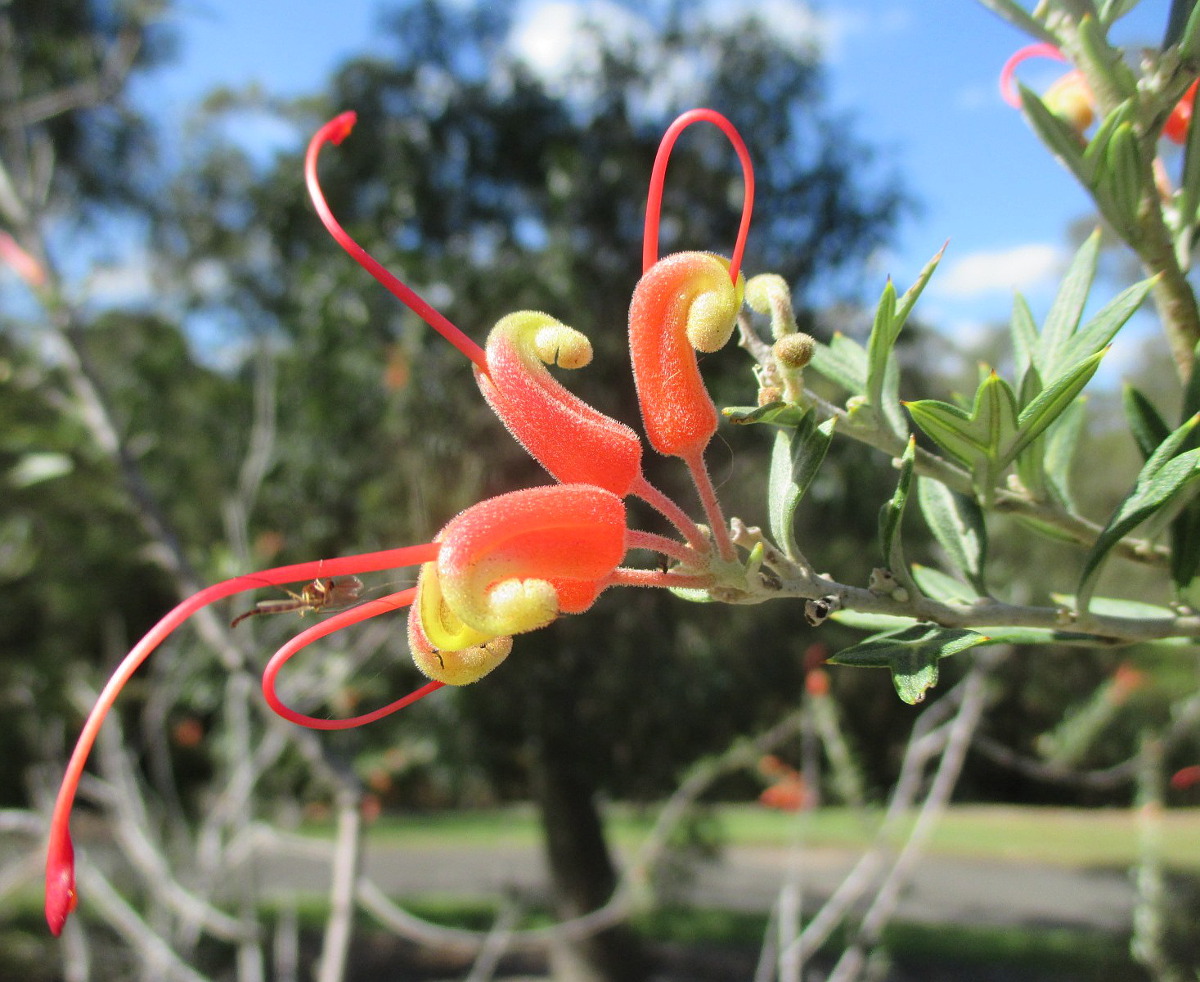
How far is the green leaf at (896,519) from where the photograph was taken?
0.42 m

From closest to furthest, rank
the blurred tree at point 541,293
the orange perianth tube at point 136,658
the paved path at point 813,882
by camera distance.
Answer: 1. the orange perianth tube at point 136,658
2. the blurred tree at point 541,293
3. the paved path at point 813,882

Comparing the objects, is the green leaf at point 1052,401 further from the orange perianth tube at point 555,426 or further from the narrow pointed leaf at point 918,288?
the orange perianth tube at point 555,426

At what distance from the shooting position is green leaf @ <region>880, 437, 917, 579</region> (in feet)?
1.37

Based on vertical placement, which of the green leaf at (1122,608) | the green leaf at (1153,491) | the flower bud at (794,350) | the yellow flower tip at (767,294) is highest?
the yellow flower tip at (767,294)

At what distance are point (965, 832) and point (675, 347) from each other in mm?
9383

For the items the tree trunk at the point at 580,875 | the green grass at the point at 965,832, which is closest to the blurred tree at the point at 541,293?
the tree trunk at the point at 580,875

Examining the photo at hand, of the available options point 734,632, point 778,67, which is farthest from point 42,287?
point 778,67

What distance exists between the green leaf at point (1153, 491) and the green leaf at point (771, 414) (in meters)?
0.16

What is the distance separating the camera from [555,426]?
38cm

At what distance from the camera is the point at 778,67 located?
3900mm

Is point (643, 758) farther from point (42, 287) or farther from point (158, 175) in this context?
point (158, 175)

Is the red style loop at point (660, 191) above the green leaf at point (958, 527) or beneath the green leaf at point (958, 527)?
above

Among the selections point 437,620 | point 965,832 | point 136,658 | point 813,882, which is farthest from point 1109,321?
point 965,832

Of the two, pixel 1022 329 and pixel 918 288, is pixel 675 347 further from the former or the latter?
pixel 1022 329
